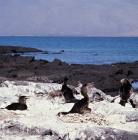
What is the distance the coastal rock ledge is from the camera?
26.5ft

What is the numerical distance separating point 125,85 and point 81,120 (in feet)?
10.4

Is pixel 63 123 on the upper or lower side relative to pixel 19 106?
lower

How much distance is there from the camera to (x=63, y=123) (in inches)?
343

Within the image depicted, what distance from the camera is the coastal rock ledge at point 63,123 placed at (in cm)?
806

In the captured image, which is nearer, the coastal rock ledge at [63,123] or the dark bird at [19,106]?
the coastal rock ledge at [63,123]

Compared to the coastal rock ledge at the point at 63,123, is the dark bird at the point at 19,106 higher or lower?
higher

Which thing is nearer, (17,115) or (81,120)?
(81,120)

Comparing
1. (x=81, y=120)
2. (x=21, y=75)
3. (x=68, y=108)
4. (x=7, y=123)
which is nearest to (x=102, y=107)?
(x=68, y=108)

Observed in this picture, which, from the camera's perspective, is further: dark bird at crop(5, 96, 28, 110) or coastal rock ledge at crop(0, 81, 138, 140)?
dark bird at crop(5, 96, 28, 110)

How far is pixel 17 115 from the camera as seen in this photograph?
32.1 ft

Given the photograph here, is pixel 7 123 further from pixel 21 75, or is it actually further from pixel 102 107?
pixel 21 75

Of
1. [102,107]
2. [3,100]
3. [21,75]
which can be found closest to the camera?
[102,107]

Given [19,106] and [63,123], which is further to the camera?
[19,106]

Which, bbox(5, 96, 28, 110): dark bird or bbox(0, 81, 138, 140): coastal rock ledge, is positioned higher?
bbox(5, 96, 28, 110): dark bird
